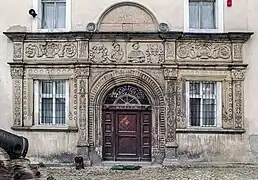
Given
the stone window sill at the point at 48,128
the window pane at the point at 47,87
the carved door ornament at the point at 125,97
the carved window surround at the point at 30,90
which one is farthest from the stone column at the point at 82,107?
the window pane at the point at 47,87

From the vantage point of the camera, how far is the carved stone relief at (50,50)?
17562 mm

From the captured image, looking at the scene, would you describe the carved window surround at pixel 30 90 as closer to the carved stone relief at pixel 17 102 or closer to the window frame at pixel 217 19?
the carved stone relief at pixel 17 102

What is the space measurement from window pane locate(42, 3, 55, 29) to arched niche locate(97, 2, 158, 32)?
1.91 metres

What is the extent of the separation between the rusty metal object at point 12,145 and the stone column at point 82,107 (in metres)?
6.66

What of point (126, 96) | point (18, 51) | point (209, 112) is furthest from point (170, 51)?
point (18, 51)

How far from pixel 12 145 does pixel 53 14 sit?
28.7ft

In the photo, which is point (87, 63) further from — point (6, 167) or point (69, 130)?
point (6, 167)

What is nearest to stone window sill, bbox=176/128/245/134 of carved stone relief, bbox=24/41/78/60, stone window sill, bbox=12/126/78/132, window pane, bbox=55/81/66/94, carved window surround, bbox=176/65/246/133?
carved window surround, bbox=176/65/246/133

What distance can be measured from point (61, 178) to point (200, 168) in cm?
505

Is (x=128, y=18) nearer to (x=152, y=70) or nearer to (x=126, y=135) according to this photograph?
(x=152, y=70)

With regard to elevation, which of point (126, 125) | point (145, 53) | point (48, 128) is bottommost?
point (48, 128)

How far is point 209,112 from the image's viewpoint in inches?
696

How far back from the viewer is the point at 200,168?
1661 centimetres

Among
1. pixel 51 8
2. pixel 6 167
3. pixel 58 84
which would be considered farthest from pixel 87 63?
pixel 6 167
